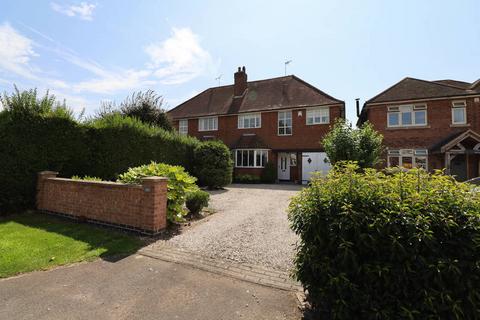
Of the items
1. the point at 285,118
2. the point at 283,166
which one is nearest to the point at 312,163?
the point at 283,166

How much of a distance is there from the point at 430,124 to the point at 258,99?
14.0m

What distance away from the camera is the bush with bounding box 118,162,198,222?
6602mm

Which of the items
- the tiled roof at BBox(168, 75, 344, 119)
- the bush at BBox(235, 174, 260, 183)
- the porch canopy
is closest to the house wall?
the porch canopy

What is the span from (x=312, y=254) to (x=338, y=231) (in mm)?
417

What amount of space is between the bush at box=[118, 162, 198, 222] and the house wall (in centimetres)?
1737

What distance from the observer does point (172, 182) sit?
6.80 meters

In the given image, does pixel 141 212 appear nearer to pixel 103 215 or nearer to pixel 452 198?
pixel 103 215

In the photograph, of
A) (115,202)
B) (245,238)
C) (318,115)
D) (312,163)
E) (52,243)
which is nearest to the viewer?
(52,243)

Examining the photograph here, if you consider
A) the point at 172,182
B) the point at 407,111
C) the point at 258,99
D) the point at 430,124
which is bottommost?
the point at 172,182

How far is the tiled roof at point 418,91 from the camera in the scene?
17.2 meters

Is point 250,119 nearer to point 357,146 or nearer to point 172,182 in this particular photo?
point 357,146

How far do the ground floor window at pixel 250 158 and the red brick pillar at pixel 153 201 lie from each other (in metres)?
16.7

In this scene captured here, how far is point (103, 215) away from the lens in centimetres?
659

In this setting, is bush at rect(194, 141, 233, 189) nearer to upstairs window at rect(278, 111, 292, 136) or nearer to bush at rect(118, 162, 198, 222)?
upstairs window at rect(278, 111, 292, 136)
